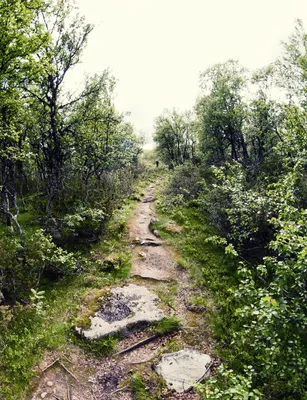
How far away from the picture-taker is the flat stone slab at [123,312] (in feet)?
26.9

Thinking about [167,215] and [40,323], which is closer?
[40,323]

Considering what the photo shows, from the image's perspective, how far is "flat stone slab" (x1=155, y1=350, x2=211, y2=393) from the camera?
6.50 meters

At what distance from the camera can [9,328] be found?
7883 mm

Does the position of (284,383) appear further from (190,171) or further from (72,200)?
(190,171)

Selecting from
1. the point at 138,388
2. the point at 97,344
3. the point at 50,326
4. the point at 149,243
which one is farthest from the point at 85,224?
the point at 138,388

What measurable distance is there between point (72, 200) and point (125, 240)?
3.79 metres

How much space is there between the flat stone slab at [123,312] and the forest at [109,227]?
1.96 ft

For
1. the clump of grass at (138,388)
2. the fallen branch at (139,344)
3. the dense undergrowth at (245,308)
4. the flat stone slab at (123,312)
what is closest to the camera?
the dense undergrowth at (245,308)

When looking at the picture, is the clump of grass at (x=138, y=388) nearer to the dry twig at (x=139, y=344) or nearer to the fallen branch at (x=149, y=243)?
the dry twig at (x=139, y=344)

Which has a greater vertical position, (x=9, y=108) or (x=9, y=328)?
(x=9, y=108)

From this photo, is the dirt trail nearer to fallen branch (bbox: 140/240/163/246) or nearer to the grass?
the grass

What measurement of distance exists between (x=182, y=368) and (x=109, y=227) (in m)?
9.58

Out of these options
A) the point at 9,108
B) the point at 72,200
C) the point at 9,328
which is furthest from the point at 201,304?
the point at 9,108

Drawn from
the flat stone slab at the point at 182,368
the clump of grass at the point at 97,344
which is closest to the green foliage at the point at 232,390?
the flat stone slab at the point at 182,368
